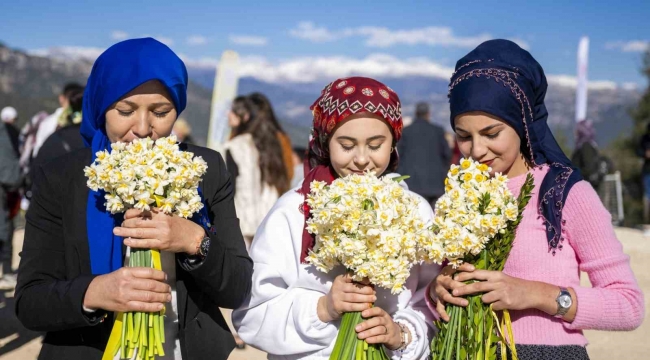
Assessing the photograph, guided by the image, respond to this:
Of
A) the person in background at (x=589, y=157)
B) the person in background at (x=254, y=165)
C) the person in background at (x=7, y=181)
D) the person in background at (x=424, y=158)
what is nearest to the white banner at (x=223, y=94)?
the person in background at (x=424, y=158)

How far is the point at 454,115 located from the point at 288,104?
54518 mm

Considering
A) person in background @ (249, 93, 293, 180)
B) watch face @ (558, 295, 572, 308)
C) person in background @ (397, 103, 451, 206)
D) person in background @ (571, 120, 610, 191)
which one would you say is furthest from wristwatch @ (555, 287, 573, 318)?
person in background @ (571, 120, 610, 191)

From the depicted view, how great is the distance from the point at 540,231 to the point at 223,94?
35.5ft

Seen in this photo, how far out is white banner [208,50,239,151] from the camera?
1307 centimetres

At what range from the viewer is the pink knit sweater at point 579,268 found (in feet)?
9.23

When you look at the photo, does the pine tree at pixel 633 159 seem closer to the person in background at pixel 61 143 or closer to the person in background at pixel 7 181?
the person in background at pixel 7 181

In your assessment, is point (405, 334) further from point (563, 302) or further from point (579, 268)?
point (579, 268)

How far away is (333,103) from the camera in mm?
3133

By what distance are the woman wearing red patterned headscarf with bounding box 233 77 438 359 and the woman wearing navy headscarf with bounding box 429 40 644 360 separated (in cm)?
22

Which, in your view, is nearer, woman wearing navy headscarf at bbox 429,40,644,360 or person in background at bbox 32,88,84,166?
woman wearing navy headscarf at bbox 429,40,644,360

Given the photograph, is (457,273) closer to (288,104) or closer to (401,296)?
(401,296)

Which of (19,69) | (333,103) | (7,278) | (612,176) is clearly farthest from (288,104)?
(333,103)

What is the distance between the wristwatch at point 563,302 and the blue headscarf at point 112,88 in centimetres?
163

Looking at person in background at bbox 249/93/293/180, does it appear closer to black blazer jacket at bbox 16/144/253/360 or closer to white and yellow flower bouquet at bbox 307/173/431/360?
black blazer jacket at bbox 16/144/253/360
